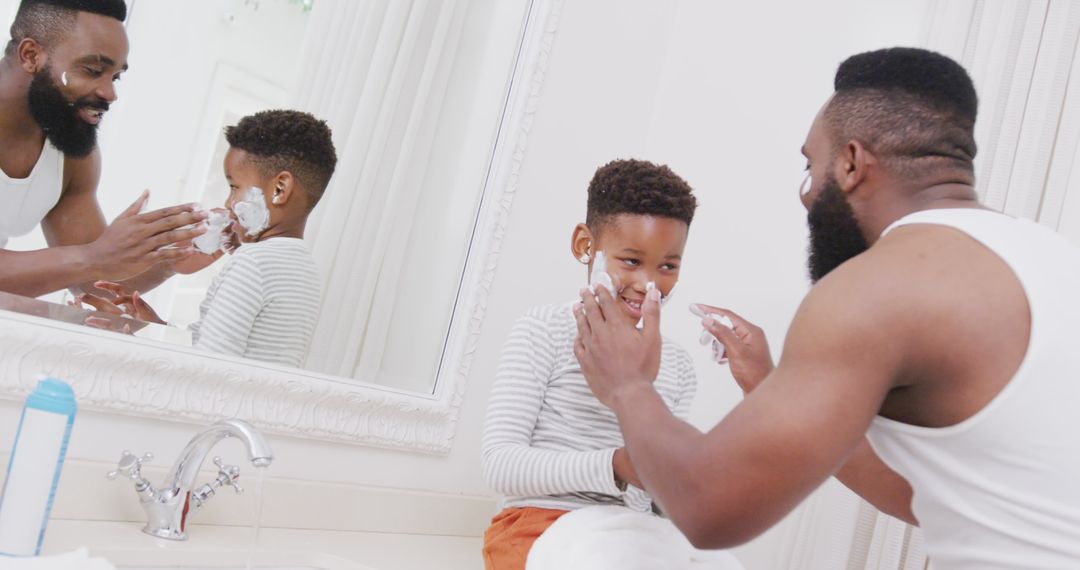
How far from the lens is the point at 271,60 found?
1.21 m

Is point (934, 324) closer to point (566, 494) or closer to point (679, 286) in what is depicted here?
point (566, 494)

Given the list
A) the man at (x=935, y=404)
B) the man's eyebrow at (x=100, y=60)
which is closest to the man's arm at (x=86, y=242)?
the man's eyebrow at (x=100, y=60)

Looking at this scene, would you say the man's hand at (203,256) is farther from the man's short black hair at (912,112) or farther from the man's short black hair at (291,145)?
the man's short black hair at (912,112)

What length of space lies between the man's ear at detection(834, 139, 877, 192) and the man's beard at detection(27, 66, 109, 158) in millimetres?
854

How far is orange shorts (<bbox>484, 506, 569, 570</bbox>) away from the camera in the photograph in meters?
1.13

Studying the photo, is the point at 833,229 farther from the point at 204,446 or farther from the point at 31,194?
the point at 31,194

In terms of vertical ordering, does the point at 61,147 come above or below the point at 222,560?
above

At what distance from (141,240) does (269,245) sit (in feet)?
0.53

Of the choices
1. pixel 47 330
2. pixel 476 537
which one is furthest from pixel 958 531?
pixel 47 330

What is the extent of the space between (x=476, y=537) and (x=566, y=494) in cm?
39

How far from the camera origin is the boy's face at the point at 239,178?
1.18m

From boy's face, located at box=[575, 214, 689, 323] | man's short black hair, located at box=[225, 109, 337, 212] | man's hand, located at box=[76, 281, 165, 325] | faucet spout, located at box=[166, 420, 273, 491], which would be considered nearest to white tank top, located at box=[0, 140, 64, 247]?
Result: man's hand, located at box=[76, 281, 165, 325]

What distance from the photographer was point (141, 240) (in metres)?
1.13

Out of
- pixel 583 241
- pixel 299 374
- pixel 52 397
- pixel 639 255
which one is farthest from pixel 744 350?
pixel 52 397
